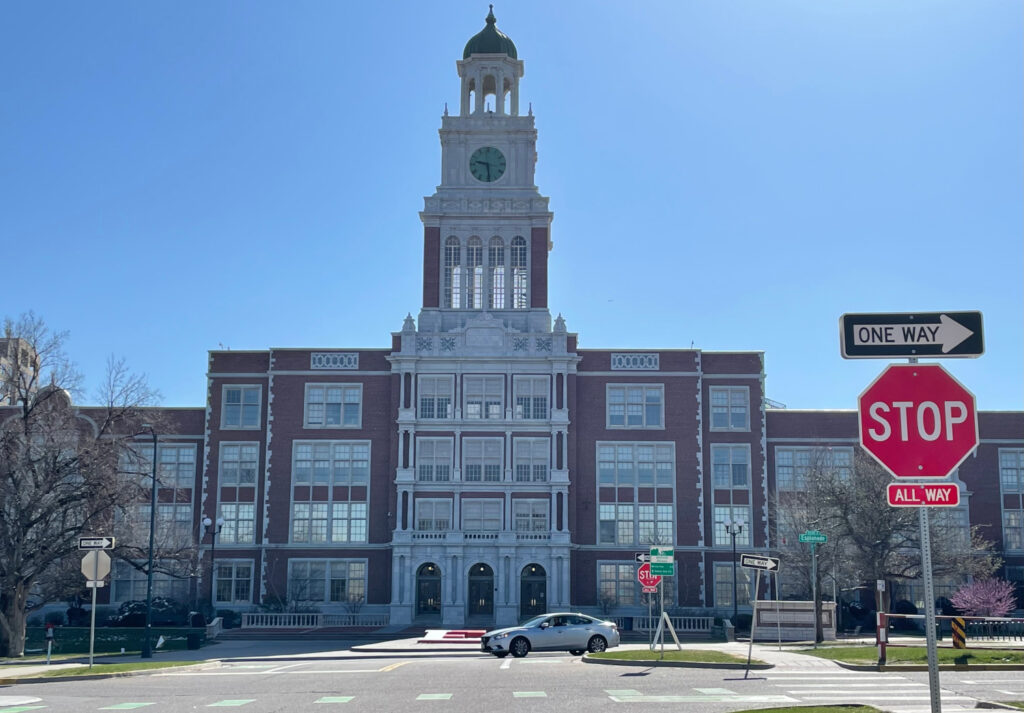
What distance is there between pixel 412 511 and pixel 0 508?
26169mm

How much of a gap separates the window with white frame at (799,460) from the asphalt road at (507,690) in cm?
3777

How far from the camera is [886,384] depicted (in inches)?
349

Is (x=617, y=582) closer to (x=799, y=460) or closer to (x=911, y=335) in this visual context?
(x=799, y=460)

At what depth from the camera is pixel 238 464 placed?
212ft

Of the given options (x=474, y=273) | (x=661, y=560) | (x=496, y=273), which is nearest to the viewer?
(x=661, y=560)

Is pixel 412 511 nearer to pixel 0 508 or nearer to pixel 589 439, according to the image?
pixel 589 439

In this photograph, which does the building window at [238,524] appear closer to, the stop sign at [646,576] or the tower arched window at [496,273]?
the tower arched window at [496,273]

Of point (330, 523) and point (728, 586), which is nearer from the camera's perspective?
point (728, 586)

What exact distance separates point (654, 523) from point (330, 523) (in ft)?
62.1

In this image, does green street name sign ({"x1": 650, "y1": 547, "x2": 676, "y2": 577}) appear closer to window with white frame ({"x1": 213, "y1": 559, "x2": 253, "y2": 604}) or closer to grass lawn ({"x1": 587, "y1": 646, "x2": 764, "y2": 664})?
grass lawn ({"x1": 587, "y1": 646, "x2": 764, "y2": 664})

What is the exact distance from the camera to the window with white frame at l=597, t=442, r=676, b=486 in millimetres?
63219

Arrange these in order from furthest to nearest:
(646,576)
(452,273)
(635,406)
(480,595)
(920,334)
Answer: (452,273) → (635,406) → (480,595) → (646,576) → (920,334)

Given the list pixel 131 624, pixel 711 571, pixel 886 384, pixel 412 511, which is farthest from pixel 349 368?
pixel 886 384

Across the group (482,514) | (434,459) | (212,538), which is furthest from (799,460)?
(212,538)
